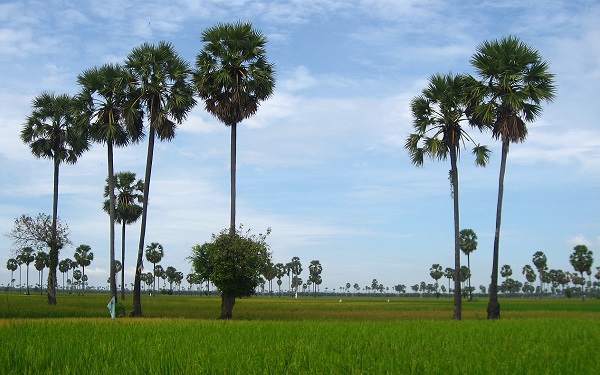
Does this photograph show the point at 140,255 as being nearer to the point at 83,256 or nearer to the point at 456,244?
the point at 456,244

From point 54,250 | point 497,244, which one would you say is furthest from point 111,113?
point 497,244

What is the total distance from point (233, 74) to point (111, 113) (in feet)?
31.8

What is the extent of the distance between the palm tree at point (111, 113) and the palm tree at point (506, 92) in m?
24.0

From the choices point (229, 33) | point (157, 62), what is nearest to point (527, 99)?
point (229, 33)

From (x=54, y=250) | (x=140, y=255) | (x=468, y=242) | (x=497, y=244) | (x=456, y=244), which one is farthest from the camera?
(x=468, y=242)

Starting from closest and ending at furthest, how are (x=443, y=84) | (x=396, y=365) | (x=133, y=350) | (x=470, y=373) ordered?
(x=470, y=373), (x=396, y=365), (x=133, y=350), (x=443, y=84)

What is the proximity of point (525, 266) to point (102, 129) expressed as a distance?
6884 inches

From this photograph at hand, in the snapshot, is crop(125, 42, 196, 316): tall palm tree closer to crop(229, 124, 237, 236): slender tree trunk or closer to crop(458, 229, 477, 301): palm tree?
crop(229, 124, 237, 236): slender tree trunk

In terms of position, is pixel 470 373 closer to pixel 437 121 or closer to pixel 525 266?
pixel 437 121

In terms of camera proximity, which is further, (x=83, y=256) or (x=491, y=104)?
(x=83, y=256)

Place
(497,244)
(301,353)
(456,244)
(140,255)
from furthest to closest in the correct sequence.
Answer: (140,255) → (456,244) → (497,244) → (301,353)

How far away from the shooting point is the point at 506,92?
118ft

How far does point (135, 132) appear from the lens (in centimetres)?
4150

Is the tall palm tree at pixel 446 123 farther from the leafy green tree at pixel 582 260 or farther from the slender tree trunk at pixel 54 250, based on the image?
the leafy green tree at pixel 582 260
